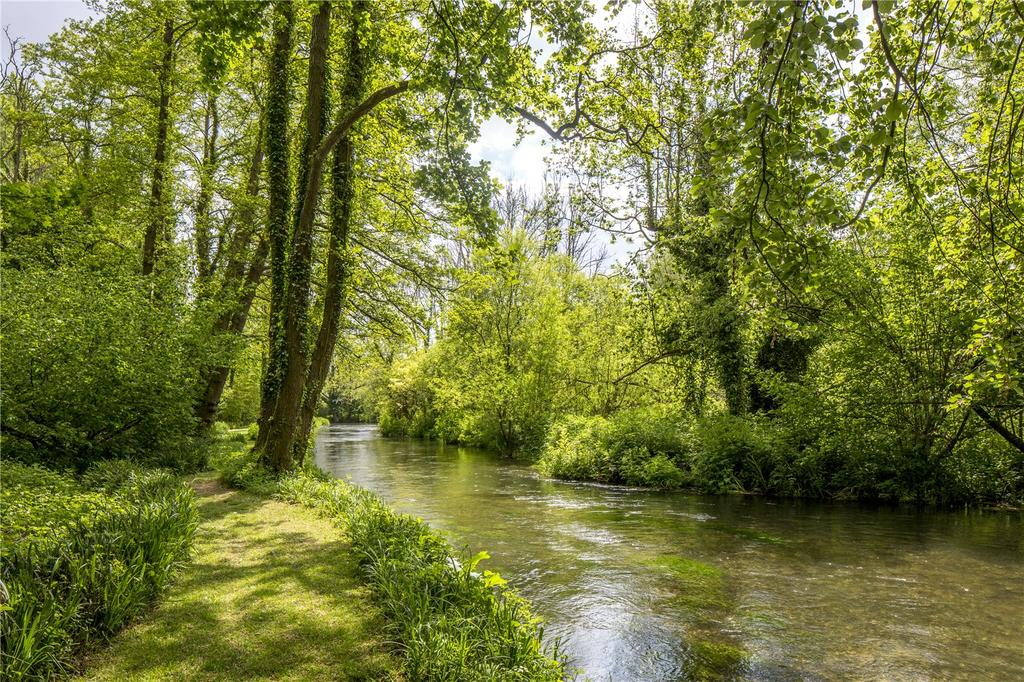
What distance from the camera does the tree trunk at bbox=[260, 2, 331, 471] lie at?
12055mm

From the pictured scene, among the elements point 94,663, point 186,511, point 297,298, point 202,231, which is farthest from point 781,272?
point 202,231

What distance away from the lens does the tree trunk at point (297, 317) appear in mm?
12055

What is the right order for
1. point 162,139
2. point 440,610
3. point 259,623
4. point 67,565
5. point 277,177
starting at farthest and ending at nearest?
point 162,139 < point 277,177 < point 440,610 < point 259,623 < point 67,565

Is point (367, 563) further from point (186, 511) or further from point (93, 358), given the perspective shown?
point (93, 358)

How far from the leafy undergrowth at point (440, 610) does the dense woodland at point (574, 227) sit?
3260 millimetres

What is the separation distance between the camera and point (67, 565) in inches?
191

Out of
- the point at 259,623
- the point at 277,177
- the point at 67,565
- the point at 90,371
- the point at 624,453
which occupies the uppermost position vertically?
the point at 277,177

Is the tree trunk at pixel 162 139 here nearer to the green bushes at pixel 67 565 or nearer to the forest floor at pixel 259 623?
the green bushes at pixel 67 565

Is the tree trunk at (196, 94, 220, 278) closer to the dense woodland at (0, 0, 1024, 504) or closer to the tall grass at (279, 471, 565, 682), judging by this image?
the dense woodland at (0, 0, 1024, 504)

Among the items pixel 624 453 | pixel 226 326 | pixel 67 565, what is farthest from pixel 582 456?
pixel 67 565

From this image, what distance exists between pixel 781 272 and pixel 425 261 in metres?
12.8

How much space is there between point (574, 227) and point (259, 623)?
737 centimetres

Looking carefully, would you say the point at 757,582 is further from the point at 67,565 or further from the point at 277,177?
the point at 277,177

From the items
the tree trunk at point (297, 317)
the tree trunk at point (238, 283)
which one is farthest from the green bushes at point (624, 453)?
the tree trunk at point (238, 283)
